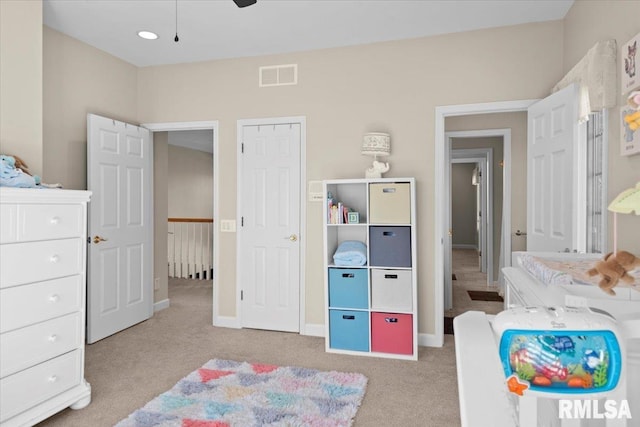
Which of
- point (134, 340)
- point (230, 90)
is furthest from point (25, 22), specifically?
point (134, 340)

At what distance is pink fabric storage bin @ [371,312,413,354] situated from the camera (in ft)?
11.0

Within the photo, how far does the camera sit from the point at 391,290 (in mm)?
3389

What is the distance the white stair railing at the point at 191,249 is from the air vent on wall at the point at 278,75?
3456 mm

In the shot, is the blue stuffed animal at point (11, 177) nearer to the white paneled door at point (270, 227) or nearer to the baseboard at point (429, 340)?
the white paneled door at point (270, 227)

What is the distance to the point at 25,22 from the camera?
2750 mm

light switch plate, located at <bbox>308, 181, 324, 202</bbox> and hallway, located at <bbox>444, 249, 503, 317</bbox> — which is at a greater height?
light switch plate, located at <bbox>308, 181, 324, 202</bbox>

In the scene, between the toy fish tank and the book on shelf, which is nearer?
the toy fish tank

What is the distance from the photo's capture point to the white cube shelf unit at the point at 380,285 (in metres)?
3.35

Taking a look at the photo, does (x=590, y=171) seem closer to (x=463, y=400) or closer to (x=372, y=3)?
(x=372, y=3)

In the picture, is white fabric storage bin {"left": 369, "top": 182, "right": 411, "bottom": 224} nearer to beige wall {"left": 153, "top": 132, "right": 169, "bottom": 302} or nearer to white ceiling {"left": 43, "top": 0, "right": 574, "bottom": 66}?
white ceiling {"left": 43, "top": 0, "right": 574, "bottom": 66}

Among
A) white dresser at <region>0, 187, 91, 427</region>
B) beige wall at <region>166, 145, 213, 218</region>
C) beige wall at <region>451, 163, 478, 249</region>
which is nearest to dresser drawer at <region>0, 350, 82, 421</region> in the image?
white dresser at <region>0, 187, 91, 427</region>

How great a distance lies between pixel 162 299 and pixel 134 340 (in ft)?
3.83

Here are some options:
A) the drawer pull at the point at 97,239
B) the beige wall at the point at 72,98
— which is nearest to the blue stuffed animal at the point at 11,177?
the beige wall at the point at 72,98

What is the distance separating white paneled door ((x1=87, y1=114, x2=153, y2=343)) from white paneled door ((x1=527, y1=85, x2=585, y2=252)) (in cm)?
379
